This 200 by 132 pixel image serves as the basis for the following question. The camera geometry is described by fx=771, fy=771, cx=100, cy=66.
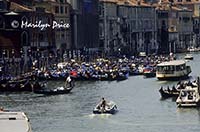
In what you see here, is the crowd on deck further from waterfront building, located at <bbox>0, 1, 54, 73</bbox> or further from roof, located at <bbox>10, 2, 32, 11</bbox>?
roof, located at <bbox>10, 2, 32, 11</bbox>

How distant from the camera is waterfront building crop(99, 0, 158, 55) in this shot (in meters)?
60.3

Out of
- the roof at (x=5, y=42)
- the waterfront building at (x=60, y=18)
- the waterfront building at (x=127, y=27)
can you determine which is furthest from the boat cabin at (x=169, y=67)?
the waterfront building at (x=127, y=27)

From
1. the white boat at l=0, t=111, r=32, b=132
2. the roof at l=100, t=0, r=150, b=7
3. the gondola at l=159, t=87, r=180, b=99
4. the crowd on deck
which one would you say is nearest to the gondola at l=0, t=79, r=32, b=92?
the crowd on deck

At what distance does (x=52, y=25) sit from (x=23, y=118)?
34714mm

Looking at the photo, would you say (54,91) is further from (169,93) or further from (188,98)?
(188,98)

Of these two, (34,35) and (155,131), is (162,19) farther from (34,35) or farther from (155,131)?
(155,131)

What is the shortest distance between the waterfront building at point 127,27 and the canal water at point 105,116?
24.9 metres

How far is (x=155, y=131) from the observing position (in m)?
20.9

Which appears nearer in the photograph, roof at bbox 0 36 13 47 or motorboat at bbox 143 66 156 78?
roof at bbox 0 36 13 47

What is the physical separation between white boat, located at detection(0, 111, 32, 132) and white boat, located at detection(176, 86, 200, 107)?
12565 millimetres

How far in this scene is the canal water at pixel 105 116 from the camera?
2178 cm

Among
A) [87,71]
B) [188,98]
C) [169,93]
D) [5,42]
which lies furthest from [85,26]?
[188,98]

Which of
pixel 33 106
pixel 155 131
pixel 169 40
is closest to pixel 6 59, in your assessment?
pixel 33 106

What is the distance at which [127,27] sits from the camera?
65875mm
